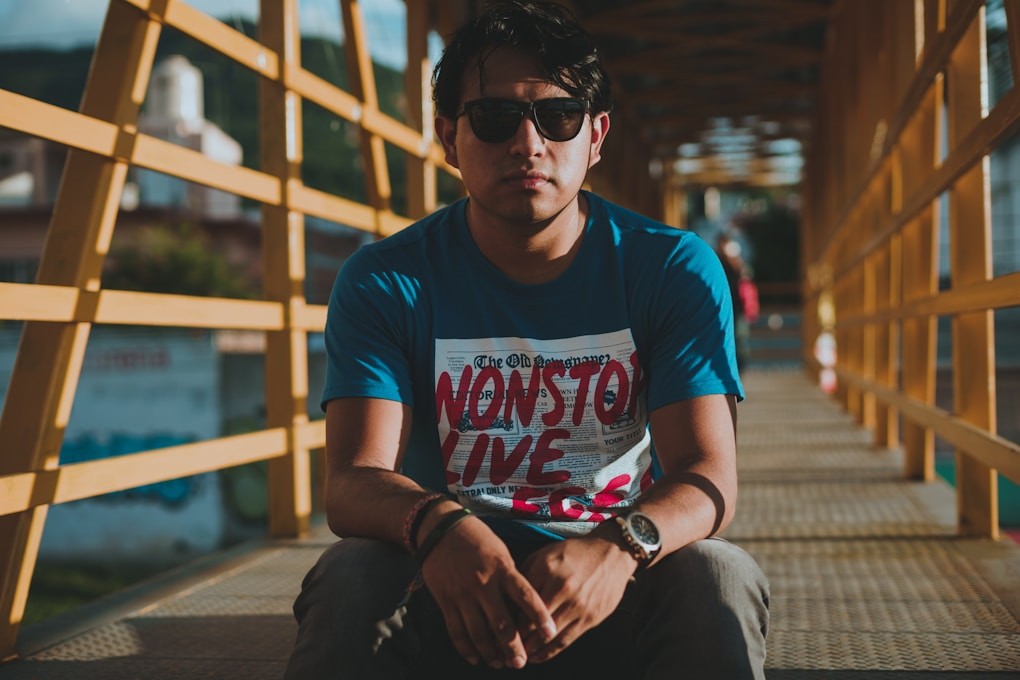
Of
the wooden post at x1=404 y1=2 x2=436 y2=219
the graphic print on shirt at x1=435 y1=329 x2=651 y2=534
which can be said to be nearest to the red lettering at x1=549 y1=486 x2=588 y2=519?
the graphic print on shirt at x1=435 y1=329 x2=651 y2=534

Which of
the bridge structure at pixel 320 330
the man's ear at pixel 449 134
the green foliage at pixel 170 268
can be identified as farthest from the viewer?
the green foliage at pixel 170 268

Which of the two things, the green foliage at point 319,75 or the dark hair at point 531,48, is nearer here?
the dark hair at point 531,48

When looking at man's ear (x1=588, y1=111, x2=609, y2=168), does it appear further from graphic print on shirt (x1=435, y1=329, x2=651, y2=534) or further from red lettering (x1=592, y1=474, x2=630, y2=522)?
red lettering (x1=592, y1=474, x2=630, y2=522)

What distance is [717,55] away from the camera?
40.1ft

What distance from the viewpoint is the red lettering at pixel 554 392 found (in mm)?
1841

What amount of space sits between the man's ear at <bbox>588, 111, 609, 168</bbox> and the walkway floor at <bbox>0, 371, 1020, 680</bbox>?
3.44ft

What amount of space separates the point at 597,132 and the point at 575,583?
37.9 inches

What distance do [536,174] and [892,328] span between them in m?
3.75

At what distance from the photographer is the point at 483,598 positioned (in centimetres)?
147

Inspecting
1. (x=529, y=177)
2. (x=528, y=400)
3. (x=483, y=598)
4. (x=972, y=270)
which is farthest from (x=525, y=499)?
(x=972, y=270)

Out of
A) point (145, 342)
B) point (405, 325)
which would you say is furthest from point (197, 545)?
point (405, 325)

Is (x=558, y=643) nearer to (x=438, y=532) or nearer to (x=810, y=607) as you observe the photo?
(x=438, y=532)

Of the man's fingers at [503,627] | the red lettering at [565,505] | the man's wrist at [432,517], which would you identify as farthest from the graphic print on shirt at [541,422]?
the man's fingers at [503,627]

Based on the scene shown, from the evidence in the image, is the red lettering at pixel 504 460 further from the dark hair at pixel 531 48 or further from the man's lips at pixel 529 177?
the dark hair at pixel 531 48
